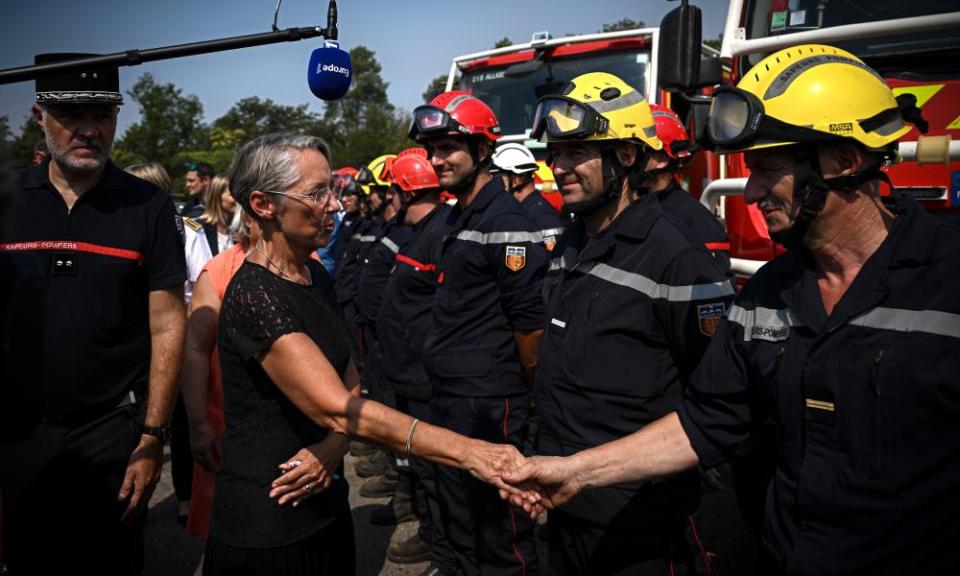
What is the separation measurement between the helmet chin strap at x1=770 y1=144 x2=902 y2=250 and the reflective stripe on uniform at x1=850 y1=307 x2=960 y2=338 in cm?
33

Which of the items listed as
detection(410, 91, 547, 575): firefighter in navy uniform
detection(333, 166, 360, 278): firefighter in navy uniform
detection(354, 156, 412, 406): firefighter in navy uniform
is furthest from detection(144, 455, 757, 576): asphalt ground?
detection(333, 166, 360, 278): firefighter in navy uniform

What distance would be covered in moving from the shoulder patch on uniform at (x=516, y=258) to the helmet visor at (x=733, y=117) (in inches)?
65.8

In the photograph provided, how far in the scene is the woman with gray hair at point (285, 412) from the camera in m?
2.44

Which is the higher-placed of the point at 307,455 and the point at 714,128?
the point at 714,128

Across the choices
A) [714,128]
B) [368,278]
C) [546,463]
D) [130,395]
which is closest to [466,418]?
[546,463]

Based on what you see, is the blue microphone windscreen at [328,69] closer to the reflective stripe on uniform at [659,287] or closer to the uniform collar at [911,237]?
the reflective stripe on uniform at [659,287]

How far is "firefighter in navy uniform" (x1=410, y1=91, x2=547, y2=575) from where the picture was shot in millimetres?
3785

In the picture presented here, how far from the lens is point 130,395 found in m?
3.02

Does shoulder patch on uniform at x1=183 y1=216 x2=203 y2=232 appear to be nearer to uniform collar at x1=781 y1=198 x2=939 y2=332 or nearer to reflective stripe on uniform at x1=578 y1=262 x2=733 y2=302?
reflective stripe on uniform at x1=578 y1=262 x2=733 y2=302

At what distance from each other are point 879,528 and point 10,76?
2590 millimetres

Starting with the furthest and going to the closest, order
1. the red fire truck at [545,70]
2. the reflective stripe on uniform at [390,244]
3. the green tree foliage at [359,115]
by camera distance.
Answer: the green tree foliage at [359,115] → the red fire truck at [545,70] → the reflective stripe on uniform at [390,244]

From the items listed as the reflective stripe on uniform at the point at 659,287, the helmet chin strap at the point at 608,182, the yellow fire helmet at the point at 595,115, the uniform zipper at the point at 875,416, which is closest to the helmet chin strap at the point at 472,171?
the yellow fire helmet at the point at 595,115

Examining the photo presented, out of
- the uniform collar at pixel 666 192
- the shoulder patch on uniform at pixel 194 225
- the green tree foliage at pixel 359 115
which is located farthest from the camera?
the green tree foliage at pixel 359 115

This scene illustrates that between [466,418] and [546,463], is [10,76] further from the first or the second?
[466,418]
